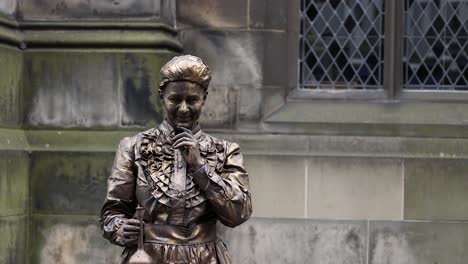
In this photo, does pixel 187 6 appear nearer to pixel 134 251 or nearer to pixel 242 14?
pixel 242 14

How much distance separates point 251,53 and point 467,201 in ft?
7.76

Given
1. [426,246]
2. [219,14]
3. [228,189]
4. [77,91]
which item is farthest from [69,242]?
[228,189]

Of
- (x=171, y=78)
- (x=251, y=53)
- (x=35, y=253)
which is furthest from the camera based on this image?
(x=251, y=53)

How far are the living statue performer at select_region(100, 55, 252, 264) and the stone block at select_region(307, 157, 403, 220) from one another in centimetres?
376

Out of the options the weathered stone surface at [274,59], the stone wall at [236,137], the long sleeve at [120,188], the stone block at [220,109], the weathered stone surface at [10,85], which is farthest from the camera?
the weathered stone surface at [274,59]

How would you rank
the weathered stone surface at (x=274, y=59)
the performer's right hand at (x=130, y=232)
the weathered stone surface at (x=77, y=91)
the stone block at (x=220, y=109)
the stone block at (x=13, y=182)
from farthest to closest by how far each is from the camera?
the weathered stone surface at (x=274, y=59)
the stone block at (x=220, y=109)
the weathered stone surface at (x=77, y=91)
the stone block at (x=13, y=182)
the performer's right hand at (x=130, y=232)

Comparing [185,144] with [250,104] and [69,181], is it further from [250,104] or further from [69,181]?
[250,104]

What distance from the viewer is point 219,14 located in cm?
874

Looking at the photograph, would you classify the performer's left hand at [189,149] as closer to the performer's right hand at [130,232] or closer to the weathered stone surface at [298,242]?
the performer's right hand at [130,232]

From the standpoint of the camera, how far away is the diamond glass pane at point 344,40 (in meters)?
9.05

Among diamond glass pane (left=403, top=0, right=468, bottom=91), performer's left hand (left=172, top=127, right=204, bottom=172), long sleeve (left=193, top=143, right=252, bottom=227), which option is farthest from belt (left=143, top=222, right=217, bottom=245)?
diamond glass pane (left=403, top=0, right=468, bottom=91)

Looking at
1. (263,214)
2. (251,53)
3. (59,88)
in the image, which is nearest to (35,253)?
(59,88)

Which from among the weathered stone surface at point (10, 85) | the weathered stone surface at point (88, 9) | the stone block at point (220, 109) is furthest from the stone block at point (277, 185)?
the weathered stone surface at point (10, 85)

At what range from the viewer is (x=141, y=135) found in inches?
189
